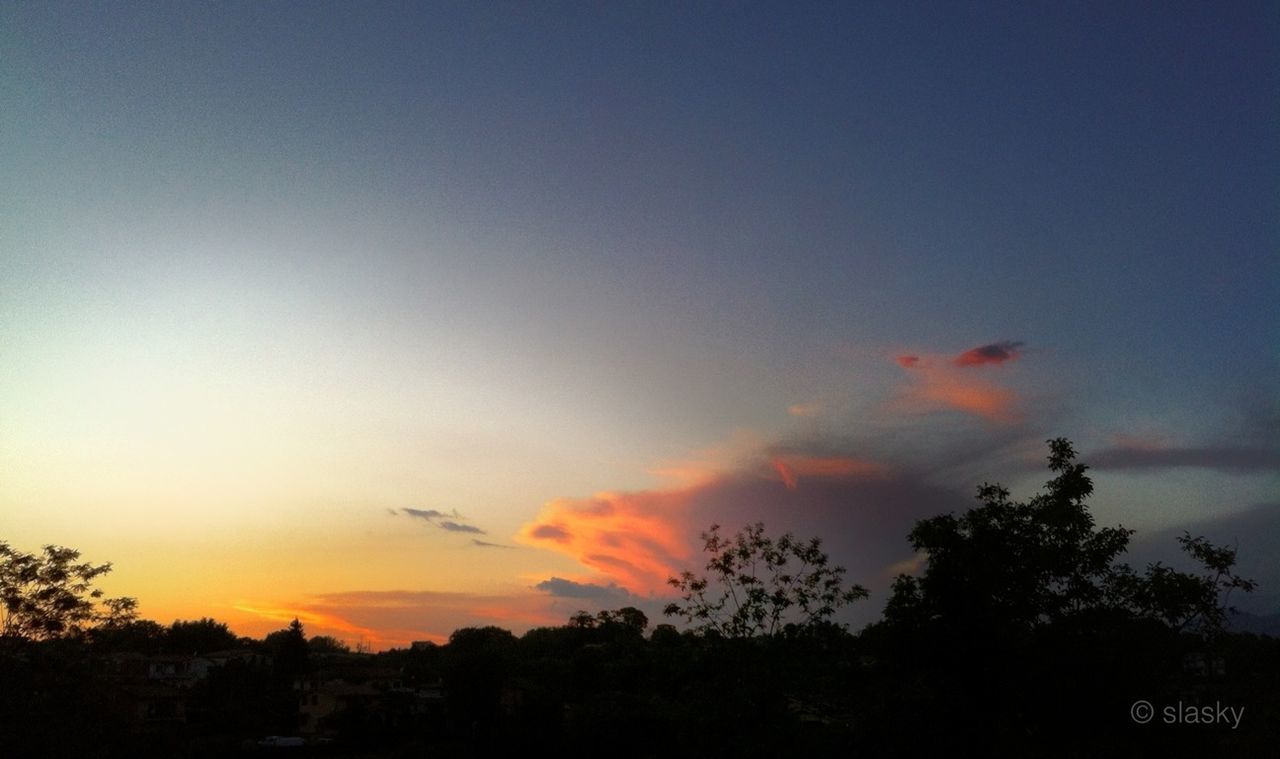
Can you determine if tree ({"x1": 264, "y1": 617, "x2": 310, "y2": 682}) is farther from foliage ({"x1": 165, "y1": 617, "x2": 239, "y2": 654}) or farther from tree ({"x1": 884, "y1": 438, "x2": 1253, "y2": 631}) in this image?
tree ({"x1": 884, "y1": 438, "x2": 1253, "y2": 631})

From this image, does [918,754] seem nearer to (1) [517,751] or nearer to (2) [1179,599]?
Answer: (2) [1179,599]

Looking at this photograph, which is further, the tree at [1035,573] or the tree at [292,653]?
the tree at [292,653]

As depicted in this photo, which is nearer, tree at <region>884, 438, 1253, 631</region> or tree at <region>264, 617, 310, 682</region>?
tree at <region>884, 438, 1253, 631</region>

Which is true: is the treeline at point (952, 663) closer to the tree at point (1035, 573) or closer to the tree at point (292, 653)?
the tree at point (1035, 573)

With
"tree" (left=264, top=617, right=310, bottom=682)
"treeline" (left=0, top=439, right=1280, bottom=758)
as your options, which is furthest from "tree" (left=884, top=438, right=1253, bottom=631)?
"tree" (left=264, top=617, right=310, bottom=682)

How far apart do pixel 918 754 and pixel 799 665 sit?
3821mm

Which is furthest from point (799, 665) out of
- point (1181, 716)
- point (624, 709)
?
point (624, 709)

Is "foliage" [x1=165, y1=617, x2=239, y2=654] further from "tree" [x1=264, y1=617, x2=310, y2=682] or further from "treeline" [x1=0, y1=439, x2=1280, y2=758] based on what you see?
"treeline" [x1=0, y1=439, x2=1280, y2=758]

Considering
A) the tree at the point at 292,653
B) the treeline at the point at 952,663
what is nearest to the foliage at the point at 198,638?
the tree at the point at 292,653

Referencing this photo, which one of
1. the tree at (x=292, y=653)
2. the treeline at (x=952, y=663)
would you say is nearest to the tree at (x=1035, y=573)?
the treeline at (x=952, y=663)

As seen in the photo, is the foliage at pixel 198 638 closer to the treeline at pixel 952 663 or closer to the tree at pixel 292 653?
the tree at pixel 292 653

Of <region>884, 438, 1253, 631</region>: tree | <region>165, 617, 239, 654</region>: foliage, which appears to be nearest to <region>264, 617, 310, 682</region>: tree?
<region>165, 617, 239, 654</region>: foliage

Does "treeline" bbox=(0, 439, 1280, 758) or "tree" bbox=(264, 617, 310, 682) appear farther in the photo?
"tree" bbox=(264, 617, 310, 682)

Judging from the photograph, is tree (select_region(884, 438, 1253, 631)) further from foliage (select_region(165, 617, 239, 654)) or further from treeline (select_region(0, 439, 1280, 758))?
foliage (select_region(165, 617, 239, 654))
